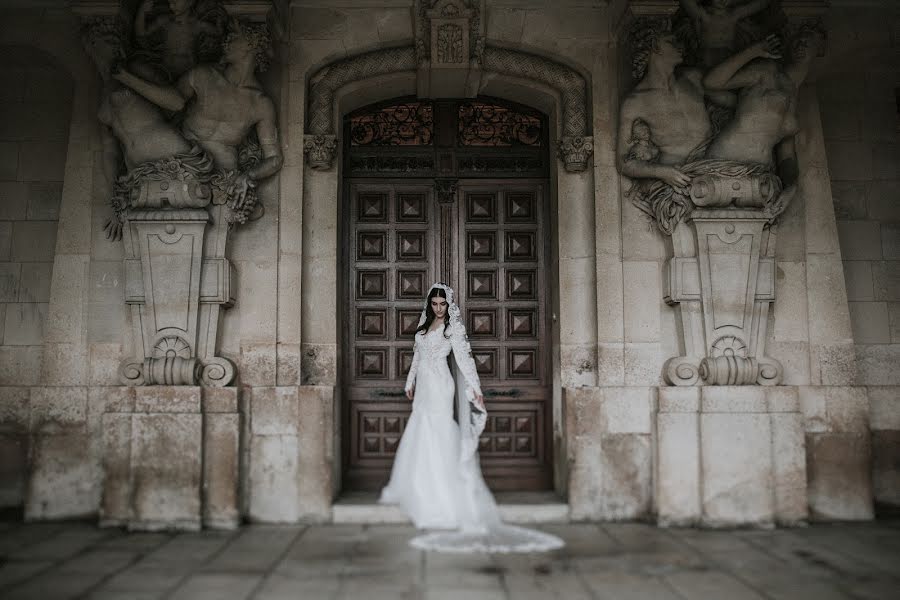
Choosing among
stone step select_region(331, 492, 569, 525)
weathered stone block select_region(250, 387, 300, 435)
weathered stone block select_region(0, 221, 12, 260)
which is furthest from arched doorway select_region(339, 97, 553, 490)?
weathered stone block select_region(0, 221, 12, 260)

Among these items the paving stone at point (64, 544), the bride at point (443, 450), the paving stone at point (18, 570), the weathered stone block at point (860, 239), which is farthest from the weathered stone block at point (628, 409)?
the paving stone at point (18, 570)

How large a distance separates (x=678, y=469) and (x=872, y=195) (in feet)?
12.8

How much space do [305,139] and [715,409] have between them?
15.8ft

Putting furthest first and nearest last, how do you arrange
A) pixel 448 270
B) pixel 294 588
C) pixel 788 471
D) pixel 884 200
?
pixel 448 270 < pixel 884 200 < pixel 788 471 < pixel 294 588

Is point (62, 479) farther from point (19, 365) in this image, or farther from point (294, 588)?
point (294, 588)

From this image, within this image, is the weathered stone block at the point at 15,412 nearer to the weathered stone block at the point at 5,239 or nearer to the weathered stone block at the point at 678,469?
the weathered stone block at the point at 5,239

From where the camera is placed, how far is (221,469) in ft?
23.5

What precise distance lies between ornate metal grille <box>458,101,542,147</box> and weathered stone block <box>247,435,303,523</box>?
3.89m

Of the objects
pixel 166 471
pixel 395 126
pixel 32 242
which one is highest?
pixel 395 126

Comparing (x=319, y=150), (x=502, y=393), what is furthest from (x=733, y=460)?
(x=319, y=150)

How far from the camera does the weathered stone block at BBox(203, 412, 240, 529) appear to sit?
711cm

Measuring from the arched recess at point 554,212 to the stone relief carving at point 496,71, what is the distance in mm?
10

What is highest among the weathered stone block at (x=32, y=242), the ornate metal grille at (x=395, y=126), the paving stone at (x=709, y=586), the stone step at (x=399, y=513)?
the ornate metal grille at (x=395, y=126)

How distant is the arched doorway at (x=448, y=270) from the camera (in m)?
8.34
